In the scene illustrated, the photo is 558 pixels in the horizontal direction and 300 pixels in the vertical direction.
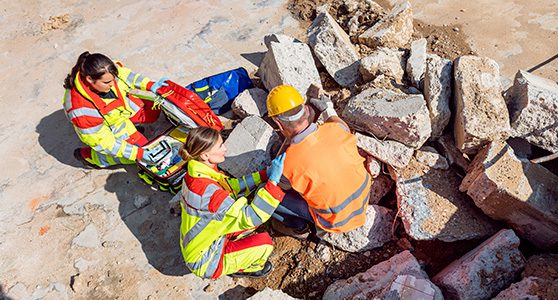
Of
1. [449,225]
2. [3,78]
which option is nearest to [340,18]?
[449,225]

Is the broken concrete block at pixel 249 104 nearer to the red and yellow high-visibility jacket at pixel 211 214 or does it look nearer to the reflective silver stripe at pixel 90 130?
the red and yellow high-visibility jacket at pixel 211 214

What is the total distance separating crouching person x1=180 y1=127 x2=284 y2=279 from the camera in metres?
3.74

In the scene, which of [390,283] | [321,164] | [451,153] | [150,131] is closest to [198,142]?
[321,164]

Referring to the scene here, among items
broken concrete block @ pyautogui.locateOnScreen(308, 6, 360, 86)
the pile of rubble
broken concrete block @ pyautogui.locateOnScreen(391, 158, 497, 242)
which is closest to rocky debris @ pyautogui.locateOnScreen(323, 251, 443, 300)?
the pile of rubble

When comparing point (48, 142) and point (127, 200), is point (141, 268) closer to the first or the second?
point (127, 200)

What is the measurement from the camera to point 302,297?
166 inches

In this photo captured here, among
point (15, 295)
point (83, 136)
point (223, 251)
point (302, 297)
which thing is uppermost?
point (83, 136)

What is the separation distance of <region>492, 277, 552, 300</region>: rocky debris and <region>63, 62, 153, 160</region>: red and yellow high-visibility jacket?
12.3 ft

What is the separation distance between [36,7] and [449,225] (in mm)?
7327

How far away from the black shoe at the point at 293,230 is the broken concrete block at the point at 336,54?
203 centimetres

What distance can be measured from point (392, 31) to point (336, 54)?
0.83 meters

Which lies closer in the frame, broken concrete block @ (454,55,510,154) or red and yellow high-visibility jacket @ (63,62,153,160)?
broken concrete block @ (454,55,510,154)

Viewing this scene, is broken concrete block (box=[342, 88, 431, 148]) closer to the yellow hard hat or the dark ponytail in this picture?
the yellow hard hat

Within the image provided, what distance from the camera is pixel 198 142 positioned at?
372 cm
